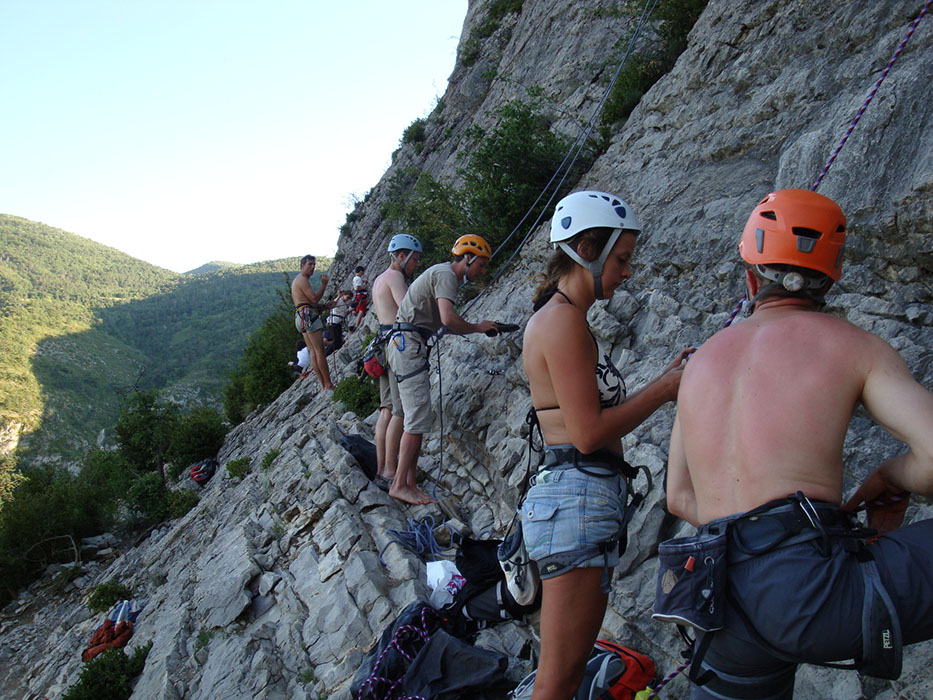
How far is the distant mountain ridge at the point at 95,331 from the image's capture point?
7319cm

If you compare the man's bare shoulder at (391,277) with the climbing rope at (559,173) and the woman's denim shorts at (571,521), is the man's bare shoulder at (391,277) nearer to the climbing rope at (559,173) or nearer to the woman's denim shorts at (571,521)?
the climbing rope at (559,173)

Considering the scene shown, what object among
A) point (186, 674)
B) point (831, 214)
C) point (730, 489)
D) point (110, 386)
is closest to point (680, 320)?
point (831, 214)

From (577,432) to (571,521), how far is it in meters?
0.41

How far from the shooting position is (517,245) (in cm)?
935

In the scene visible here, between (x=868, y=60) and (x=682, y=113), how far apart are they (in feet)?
7.25

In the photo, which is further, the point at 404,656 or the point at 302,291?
the point at 302,291

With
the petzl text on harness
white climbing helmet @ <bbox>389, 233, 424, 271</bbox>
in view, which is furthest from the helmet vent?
white climbing helmet @ <bbox>389, 233, 424, 271</bbox>

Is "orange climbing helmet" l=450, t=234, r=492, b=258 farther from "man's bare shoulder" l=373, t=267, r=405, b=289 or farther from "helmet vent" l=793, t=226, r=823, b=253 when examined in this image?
"helmet vent" l=793, t=226, r=823, b=253

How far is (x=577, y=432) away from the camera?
2551 millimetres

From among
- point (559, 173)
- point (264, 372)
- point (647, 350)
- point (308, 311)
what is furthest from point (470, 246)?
point (264, 372)

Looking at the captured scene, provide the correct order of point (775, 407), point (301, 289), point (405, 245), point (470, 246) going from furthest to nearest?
point (301, 289), point (405, 245), point (470, 246), point (775, 407)

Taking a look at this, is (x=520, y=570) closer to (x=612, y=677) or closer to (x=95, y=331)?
(x=612, y=677)

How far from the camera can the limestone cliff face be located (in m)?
4.04

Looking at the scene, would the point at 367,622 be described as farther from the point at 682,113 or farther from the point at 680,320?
the point at 682,113
